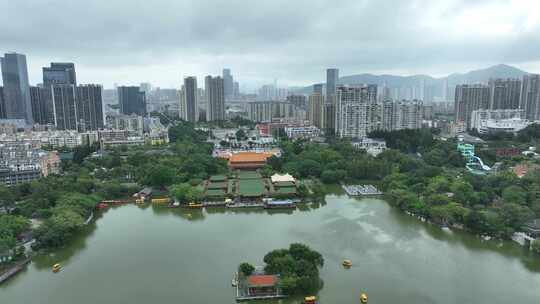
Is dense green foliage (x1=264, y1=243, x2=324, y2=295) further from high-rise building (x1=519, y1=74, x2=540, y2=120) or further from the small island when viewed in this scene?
high-rise building (x1=519, y1=74, x2=540, y2=120)

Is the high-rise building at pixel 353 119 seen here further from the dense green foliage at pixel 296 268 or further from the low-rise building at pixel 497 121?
the dense green foliage at pixel 296 268

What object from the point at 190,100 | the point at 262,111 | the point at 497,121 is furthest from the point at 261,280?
the point at 262,111

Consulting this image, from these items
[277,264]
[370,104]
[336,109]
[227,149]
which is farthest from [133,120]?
[277,264]

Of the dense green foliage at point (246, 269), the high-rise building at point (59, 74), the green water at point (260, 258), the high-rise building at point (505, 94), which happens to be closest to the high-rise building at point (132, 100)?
the high-rise building at point (59, 74)

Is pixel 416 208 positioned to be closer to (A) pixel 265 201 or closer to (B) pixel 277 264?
(A) pixel 265 201

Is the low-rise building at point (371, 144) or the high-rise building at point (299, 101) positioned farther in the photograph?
the high-rise building at point (299, 101)

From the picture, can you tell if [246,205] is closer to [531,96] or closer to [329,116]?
[329,116]
